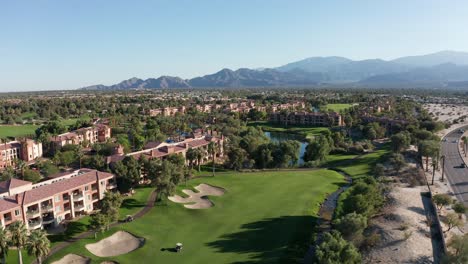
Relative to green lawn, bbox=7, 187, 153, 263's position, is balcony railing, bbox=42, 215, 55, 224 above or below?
above

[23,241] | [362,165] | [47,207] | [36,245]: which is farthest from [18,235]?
[362,165]

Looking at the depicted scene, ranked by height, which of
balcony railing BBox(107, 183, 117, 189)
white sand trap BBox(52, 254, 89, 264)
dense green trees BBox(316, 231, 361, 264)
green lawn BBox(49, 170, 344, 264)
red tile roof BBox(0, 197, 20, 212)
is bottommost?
white sand trap BBox(52, 254, 89, 264)

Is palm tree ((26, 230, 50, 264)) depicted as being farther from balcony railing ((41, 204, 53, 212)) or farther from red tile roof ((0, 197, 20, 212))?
balcony railing ((41, 204, 53, 212))

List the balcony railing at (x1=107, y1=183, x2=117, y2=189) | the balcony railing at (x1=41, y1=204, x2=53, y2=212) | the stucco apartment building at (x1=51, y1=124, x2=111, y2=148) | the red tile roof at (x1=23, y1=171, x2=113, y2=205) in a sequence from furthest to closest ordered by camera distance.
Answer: the stucco apartment building at (x1=51, y1=124, x2=111, y2=148) → the balcony railing at (x1=107, y1=183, x2=117, y2=189) → the balcony railing at (x1=41, y1=204, x2=53, y2=212) → the red tile roof at (x1=23, y1=171, x2=113, y2=205)

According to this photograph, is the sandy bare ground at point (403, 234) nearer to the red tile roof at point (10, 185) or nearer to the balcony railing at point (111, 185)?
the balcony railing at point (111, 185)

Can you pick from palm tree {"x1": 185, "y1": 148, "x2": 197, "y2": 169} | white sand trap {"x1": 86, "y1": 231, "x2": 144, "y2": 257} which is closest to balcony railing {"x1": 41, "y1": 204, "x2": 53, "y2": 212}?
white sand trap {"x1": 86, "y1": 231, "x2": 144, "y2": 257}

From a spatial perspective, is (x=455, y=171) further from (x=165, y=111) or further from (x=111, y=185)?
(x=165, y=111)

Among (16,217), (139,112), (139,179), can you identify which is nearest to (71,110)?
(139,112)
